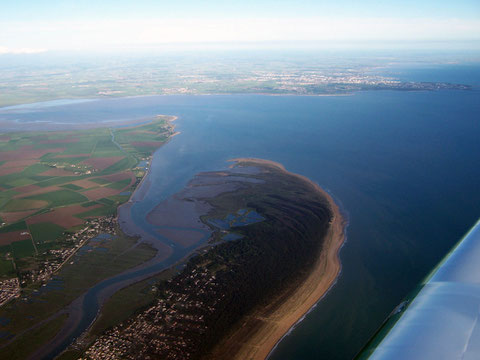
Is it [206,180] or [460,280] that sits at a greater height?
[460,280]

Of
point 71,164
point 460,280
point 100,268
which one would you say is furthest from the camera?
point 71,164

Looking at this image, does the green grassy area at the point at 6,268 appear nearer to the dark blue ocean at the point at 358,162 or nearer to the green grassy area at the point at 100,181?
the dark blue ocean at the point at 358,162

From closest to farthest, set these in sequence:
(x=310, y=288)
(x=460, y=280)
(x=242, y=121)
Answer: (x=460, y=280), (x=310, y=288), (x=242, y=121)

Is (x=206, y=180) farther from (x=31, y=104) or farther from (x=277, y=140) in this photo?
(x=31, y=104)

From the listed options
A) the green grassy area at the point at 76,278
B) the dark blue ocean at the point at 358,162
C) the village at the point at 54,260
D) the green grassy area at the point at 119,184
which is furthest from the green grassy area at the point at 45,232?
the green grassy area at the point at 119,184

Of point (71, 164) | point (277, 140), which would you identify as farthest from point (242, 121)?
point (71, 164)

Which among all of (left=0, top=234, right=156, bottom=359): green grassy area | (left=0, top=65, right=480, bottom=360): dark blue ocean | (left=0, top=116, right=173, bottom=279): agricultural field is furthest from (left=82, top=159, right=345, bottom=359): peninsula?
(left=0, top=116, right=173, bottom=279): agricultural field

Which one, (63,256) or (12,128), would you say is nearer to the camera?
(63,256)
